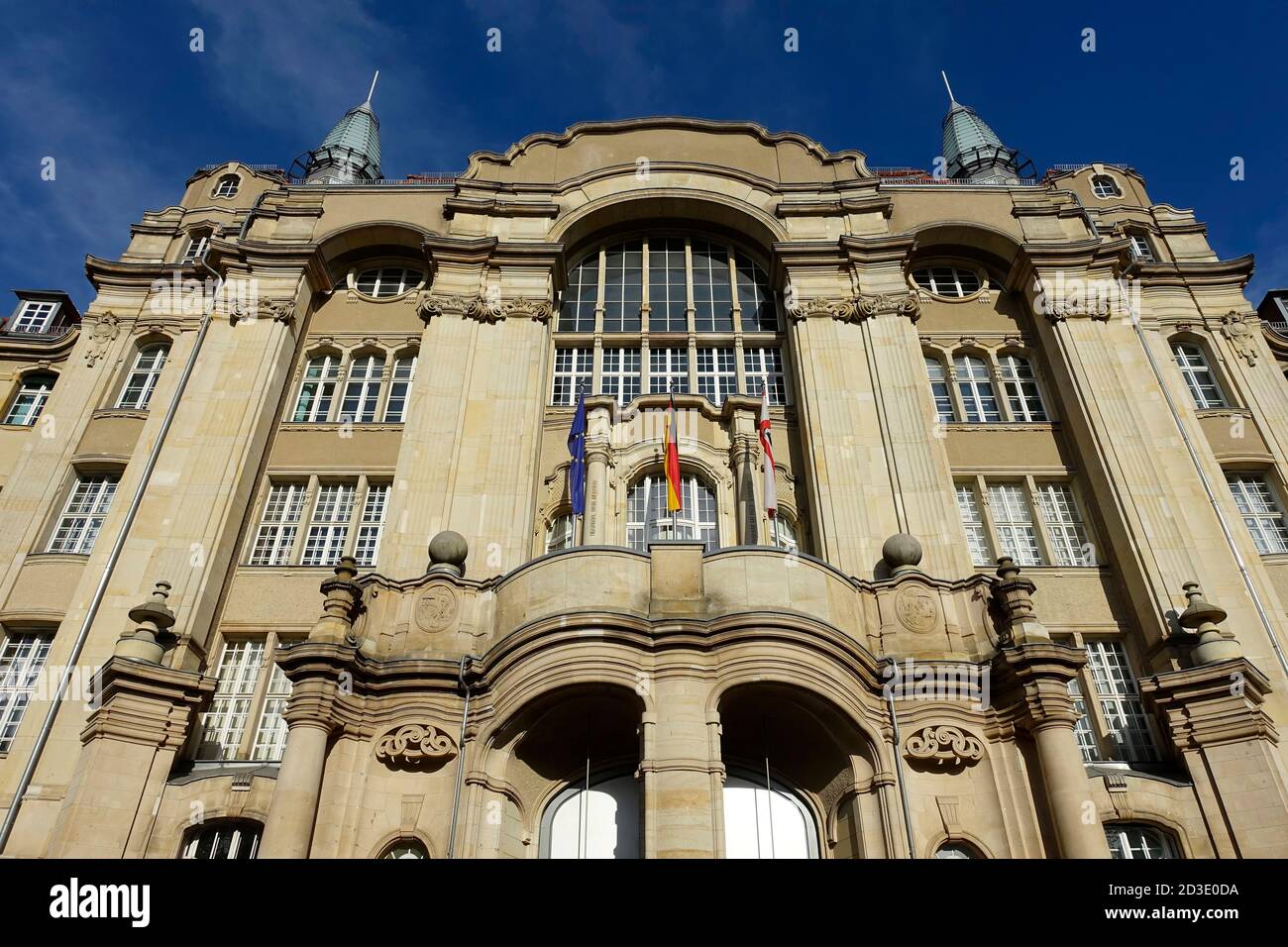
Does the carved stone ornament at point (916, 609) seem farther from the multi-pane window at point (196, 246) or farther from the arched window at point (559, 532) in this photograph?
the multi-pane window at point (196, 246)

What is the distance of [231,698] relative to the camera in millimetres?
18016

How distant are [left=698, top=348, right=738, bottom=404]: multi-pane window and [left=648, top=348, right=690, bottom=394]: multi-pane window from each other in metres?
0.42

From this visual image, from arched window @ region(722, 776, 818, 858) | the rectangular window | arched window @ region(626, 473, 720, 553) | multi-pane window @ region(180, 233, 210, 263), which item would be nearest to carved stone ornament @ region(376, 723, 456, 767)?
the rectangular window

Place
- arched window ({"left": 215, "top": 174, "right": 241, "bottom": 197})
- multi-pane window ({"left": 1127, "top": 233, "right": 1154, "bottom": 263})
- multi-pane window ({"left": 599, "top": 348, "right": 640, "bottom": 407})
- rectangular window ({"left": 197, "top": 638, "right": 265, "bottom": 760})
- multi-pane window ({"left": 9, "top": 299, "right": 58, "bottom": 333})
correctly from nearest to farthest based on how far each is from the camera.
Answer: rectangular window ({"left": 197, "top": 638, "right": 265, "bottom": 760}) < multi-pane window ({"left": 599, "top": 348, "right": 640, "bottom": 407}) < multi-pane window ({"left": 1127, "top": 233, "right": 1154, "bottom": 263}) < multi-pane window ({"left": 9, "top": 299, "right": 58, "bottom": 333}) < arched window ({"left": 215, "top": 174, "right": 241, "bottom": 197})

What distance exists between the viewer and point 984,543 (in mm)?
20438

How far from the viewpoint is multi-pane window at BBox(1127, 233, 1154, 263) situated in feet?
89.5

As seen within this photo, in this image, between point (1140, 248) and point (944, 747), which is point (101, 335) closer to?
point (944, 747)

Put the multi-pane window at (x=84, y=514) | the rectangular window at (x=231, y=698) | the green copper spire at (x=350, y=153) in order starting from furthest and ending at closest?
the green copper spire at (x=350, y=153) < the multi-pane window at (x=84, y=514) < the rectangular window at (x=231, y=698)

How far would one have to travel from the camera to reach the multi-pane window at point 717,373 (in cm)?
2338

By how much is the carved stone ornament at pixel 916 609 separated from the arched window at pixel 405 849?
9150 mm

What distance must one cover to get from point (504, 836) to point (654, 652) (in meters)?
3.95

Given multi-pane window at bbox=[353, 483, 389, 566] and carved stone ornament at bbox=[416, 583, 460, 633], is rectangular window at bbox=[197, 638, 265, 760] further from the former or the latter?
carved stone ornament at bbox=[416, 583, 460, 633]

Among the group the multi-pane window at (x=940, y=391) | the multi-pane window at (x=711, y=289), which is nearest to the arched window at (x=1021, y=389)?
the multi-pane window at (x=940, y=391)
